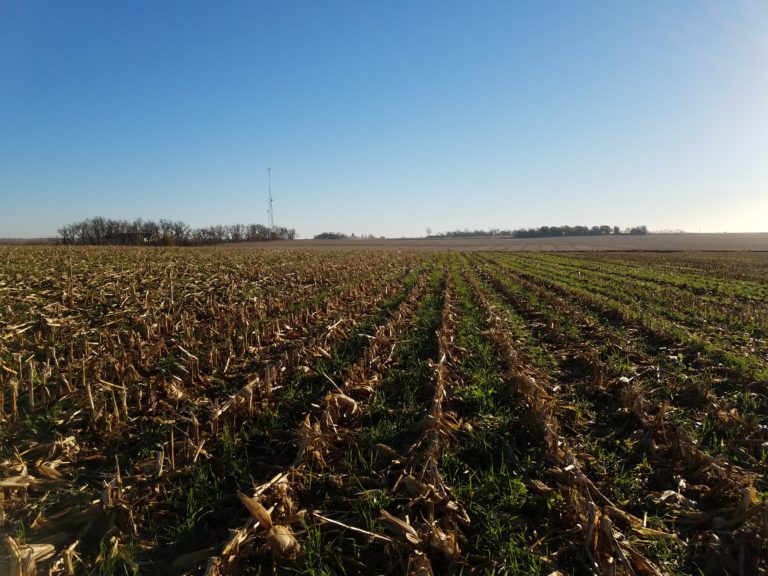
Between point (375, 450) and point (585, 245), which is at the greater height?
point (585, 245)

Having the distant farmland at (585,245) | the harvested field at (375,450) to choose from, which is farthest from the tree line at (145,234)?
the harvested field at (375,450)

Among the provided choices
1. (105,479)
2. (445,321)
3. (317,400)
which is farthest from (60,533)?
(445,321)

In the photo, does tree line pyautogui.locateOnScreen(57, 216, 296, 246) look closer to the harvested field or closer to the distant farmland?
the distant farmland

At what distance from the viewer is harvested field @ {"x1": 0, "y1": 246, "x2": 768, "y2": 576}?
341 cm

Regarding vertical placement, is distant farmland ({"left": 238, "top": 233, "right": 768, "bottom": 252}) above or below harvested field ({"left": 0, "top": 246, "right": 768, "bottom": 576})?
above

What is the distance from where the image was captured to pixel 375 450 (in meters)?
4.93

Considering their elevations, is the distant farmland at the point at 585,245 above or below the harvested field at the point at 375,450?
above

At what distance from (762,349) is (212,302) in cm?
1511

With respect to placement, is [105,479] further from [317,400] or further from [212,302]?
[212,302]

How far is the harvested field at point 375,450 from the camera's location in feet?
11.2

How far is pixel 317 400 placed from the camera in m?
6.37

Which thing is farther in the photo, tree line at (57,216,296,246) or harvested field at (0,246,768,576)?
tree line at (57,216,296,246)

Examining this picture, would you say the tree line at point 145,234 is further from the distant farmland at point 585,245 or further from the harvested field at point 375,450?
the harvested field at point 375,450

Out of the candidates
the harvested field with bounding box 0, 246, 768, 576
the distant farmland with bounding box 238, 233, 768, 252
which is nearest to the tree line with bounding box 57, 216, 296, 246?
the distant farmland with bounding box 238, 233, 768, 252
